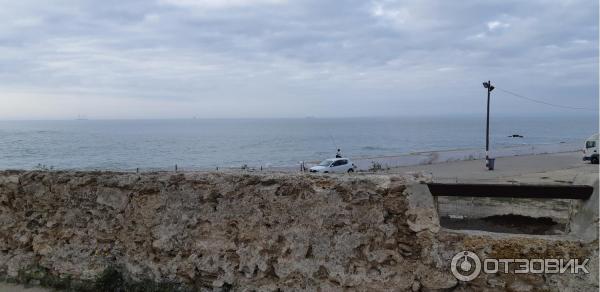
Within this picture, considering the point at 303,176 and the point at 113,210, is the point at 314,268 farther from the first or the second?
the point at 113,210

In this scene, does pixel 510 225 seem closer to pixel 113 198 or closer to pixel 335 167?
pixel 113 198

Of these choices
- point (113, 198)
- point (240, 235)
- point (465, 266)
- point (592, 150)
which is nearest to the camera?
point (465, 266)

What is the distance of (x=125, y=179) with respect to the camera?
4.15 meters

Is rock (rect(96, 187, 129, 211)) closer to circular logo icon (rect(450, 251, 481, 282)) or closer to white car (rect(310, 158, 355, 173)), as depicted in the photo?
circular logo icon (rect(450, 251, 481, 282))

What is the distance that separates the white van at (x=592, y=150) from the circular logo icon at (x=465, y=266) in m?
35.3

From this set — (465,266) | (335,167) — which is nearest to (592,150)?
(335,167)

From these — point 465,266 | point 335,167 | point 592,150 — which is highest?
point 465,266

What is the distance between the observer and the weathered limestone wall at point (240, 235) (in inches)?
133

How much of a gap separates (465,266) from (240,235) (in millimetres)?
1698

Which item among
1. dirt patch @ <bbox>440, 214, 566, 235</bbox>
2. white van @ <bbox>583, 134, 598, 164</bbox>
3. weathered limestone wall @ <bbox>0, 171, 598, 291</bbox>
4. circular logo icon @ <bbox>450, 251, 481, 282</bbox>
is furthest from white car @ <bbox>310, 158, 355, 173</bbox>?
circular logo icon @ <bbox>450, 251, 481, 282</bbox>

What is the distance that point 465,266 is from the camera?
3295 millimetres

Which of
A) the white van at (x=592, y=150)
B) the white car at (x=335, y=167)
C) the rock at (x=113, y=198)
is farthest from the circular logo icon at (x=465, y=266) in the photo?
the white van at (x=592, y=150)

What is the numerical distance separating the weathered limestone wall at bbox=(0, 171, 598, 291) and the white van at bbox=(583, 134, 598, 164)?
3531cm

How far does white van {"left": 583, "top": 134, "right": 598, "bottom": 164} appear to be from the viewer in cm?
3307
